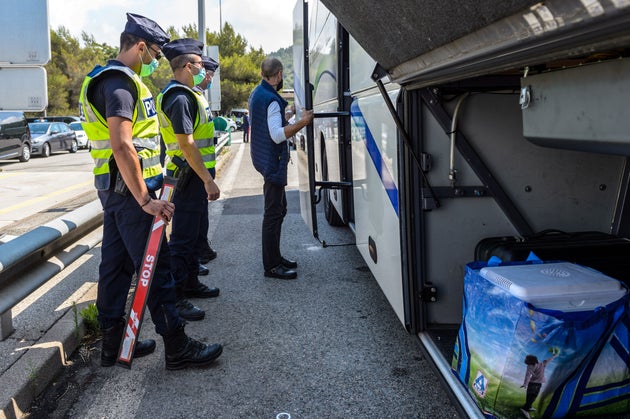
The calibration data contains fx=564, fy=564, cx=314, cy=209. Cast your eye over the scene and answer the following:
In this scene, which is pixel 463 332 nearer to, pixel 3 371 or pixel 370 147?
pixel 370 147

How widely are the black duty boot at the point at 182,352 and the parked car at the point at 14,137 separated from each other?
56.2ft

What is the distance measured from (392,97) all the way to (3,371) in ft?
9.01

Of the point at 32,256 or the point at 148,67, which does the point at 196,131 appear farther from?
the point at 32,256

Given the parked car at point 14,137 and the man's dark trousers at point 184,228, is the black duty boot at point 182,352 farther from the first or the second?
the parked car at point 14,137

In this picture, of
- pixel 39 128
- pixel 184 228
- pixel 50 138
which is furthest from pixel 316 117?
pixel 39 128

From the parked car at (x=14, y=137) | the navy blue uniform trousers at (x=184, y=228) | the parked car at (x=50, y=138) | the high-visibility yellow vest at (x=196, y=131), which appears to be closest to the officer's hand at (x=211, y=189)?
the navy blue uniform trousers at (x=184, y=228)

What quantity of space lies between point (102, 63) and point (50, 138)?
35.8 metres

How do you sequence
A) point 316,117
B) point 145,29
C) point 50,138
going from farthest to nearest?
point 50,138 → point 316,117 → point 145,29

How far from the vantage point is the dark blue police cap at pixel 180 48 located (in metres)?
4.47

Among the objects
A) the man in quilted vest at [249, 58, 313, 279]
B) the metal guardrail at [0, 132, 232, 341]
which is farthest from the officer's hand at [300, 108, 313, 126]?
the metal guardrail at [0, 132, 232, 341]

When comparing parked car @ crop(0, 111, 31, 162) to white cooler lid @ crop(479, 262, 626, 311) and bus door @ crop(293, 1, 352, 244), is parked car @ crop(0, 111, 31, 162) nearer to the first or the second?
bus door @ crop(293, 1, 352, 244)

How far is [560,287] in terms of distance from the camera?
2.38 m

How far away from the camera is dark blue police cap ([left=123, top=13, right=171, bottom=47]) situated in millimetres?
3418

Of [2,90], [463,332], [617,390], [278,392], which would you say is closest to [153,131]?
[2,90]
